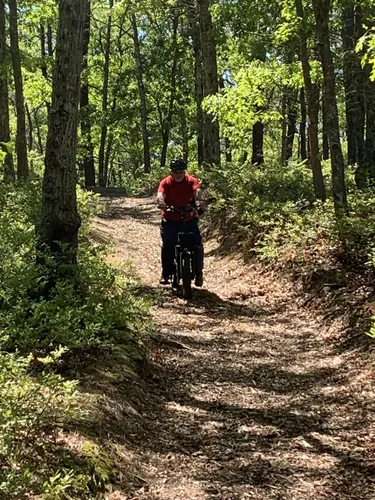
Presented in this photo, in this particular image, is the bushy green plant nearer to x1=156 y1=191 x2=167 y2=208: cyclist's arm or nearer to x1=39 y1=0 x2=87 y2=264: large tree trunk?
x1=39 y1=0 x2=87 y2=264: large tree trunk

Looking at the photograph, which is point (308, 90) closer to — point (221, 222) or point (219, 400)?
point (221, 222)

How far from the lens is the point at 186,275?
8844mm

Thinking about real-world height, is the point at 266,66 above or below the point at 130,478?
above

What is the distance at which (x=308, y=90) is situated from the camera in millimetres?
11953

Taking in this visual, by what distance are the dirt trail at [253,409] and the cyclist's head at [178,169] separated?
2012mm

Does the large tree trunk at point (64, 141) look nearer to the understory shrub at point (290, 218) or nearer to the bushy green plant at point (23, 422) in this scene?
the bushy green plant at point (23, 422)

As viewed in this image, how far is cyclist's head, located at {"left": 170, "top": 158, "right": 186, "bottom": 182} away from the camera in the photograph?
879 centimetres

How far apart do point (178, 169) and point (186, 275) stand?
5.66 feet

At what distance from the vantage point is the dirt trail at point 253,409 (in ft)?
12.2

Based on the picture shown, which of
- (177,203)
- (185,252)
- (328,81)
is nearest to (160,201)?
(177,203)

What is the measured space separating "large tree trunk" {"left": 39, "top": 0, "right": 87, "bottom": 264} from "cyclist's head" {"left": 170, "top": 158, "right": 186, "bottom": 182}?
2.88m

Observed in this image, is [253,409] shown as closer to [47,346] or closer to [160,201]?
[47,346]

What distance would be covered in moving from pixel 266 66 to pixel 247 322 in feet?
25.9

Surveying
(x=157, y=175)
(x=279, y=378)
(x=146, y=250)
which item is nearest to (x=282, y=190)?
(x=146, y=250)
